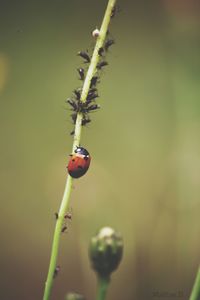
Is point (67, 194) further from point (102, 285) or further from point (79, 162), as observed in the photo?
point (79, 162)

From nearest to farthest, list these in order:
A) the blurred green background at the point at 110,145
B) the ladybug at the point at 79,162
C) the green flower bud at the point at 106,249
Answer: the green flower bud at the point at 106,249 < the ladybug at the point at 79,162 < the blurred green background at the point at 110,145

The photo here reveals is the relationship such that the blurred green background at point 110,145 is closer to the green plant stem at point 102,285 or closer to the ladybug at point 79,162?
the ladybug at point 79,162

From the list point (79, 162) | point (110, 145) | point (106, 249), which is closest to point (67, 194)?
point (106, 249)

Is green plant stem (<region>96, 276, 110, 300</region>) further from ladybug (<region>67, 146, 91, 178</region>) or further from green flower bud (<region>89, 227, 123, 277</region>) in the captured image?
ladybug (<region>67, 146, 91, 178</region>)

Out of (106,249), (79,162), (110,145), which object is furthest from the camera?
(110,145)

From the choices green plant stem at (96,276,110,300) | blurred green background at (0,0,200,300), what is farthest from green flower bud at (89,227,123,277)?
blurred green background at (0,0,200,300)

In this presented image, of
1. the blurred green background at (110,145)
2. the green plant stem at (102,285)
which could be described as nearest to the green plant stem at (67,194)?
the green plant stem at (102,285)
